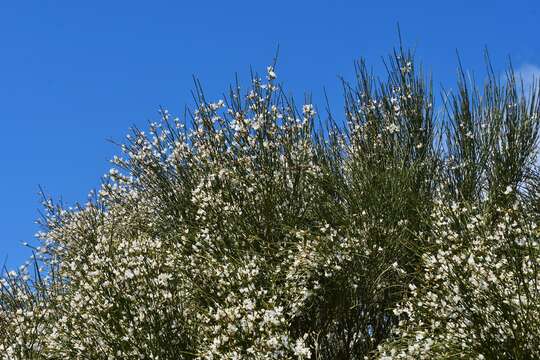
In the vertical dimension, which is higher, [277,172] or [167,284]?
[277,172]

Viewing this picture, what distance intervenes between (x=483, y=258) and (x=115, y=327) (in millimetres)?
4344

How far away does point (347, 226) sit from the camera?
10445 millimetres

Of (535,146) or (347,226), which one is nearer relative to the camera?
(347,226)

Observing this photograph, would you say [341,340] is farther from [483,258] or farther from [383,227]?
[483,258]

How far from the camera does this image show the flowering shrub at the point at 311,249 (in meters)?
7.69

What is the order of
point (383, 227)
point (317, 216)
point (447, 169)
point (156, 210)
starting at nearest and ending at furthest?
1. point (383, 227)
2. point (317, 216)
3. point (447, 169)
4. point (156, 210)

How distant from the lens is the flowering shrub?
7688 mm

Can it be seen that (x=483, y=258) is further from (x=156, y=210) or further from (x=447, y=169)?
(x=156, y=210)

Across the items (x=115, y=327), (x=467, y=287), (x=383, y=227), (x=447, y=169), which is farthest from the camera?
(x=447, y=169)

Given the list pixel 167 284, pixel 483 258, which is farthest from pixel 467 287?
pixel 167 284

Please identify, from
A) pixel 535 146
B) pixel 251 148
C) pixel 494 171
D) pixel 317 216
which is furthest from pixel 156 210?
pixel 535 146

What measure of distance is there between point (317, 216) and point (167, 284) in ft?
9.17

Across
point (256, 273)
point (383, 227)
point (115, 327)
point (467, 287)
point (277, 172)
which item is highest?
point (277, 172)

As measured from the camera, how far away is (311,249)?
970cm
